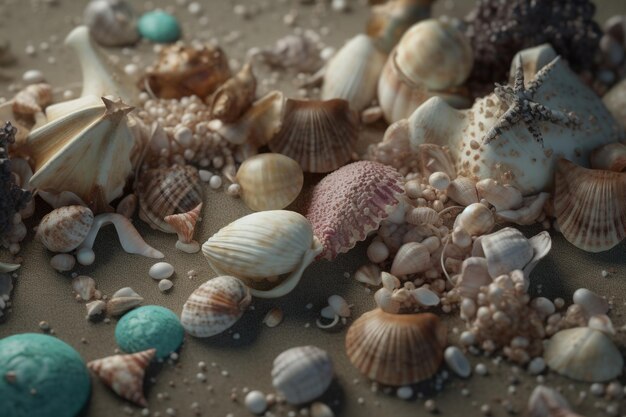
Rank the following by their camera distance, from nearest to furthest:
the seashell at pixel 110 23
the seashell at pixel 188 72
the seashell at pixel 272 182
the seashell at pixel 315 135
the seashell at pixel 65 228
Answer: the seashell at pixel 65 228 → the seashell at pixel 272 182 → the seashell at pixel 315 135 → the seashell at pixel 188 72 → the seashell at pixel 110 23

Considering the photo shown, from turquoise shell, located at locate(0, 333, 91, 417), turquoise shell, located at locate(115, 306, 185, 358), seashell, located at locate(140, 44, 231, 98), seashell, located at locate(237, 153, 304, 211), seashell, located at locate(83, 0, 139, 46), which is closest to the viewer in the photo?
turquoise shell, located at locate(0, 333, 91, 417)

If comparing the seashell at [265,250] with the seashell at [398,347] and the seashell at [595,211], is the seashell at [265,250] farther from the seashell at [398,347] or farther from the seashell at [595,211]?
the seashell at [595,211]

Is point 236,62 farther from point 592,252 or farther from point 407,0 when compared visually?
point 592,252

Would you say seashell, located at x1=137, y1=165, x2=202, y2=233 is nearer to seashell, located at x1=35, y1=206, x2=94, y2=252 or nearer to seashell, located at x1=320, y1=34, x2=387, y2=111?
seashell, located at x1=35, y1=206, x2=94, y2=252

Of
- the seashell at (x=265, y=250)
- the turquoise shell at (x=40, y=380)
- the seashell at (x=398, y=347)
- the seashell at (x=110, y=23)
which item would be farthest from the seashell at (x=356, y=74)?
the turquoise shell at (x=40, y=380)

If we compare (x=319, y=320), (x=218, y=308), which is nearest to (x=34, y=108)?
(x=218, y=308)

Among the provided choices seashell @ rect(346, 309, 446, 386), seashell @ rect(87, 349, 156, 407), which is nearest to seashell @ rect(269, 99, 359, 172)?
seashell @ rect(346, 309, 446, 386)

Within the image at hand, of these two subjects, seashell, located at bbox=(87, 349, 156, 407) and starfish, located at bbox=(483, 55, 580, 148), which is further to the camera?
starfish, located at bbox=(483, 55, 580, 148)
